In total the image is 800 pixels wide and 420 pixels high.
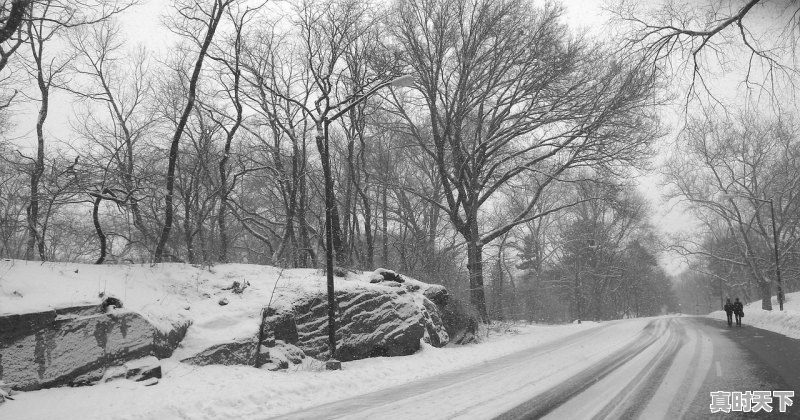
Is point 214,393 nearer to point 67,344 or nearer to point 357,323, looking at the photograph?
point 67,344

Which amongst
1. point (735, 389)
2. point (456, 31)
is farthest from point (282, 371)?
point (456, 31)

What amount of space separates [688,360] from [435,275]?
42.8ft

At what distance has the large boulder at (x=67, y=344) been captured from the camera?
751 centimetres

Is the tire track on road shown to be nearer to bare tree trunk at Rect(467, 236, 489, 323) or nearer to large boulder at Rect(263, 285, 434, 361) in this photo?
large boulder at Rect(263, 285, 434, 361)

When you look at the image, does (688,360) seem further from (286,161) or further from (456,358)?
(286,161)

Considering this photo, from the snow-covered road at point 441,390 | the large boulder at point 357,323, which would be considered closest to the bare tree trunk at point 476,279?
the large boulder at point 357,323

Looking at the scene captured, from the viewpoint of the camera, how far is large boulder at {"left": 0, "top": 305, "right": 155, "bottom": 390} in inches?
296

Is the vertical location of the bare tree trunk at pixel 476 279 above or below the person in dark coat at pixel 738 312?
above

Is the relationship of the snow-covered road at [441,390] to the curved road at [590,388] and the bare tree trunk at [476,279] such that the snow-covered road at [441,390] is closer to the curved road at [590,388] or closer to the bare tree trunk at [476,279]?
the curved road at [590,388]

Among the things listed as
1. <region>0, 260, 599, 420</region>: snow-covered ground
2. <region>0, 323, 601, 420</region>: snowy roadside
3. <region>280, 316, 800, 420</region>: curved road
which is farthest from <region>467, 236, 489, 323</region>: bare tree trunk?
<region>0, 323, 601, 420</region>: snowy roadside

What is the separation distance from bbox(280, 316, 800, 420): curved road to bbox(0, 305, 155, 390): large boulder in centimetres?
387

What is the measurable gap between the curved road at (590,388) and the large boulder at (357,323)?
8.32 ft

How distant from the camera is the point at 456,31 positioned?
2228cm

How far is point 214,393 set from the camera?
26.3 ft
